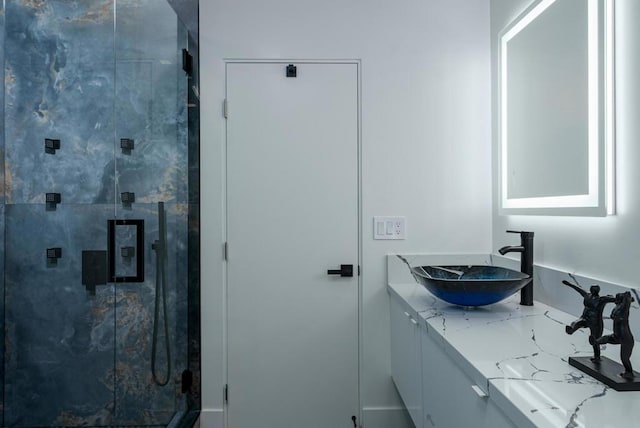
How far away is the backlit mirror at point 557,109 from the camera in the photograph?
52.8 inches

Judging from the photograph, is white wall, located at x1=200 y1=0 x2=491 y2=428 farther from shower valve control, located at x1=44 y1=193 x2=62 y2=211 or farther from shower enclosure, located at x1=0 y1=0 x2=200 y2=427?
shower valve control, located at x1=44 y1=193 x2=62 y2=211

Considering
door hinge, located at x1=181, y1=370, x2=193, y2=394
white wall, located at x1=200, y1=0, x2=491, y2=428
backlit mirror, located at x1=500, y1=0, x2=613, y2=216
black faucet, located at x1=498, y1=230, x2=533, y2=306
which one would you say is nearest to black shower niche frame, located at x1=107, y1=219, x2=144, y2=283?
white wall, located at x1=200, y1=0, x2=491, y2=428

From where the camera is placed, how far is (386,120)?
7.06 ft

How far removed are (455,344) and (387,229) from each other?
1.00 metres

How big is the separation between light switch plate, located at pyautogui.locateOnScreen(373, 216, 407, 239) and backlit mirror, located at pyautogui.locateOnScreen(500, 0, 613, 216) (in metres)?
0.52

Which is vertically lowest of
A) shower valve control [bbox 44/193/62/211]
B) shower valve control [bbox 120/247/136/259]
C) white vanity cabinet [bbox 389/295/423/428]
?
white vanity cabinet [bbox 389/295/423/428]

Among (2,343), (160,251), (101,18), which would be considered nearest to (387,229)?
(160,251)

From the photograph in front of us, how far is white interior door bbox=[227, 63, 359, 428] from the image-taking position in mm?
2135

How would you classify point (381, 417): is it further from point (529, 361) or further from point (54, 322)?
point (54, 322)

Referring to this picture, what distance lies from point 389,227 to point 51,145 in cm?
159

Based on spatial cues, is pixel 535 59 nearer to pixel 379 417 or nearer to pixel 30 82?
pixel 379 417

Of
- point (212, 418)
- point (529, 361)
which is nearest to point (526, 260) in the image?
point (529, 361)

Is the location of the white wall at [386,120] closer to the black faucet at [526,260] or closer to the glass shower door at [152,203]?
the glass shower door at [152,203]

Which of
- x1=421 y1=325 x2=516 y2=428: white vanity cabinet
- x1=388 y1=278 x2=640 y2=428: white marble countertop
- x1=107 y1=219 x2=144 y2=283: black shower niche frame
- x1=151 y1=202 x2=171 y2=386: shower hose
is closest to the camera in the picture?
x1=388 y1=278 x2=640 y2=428: white marble countertop
